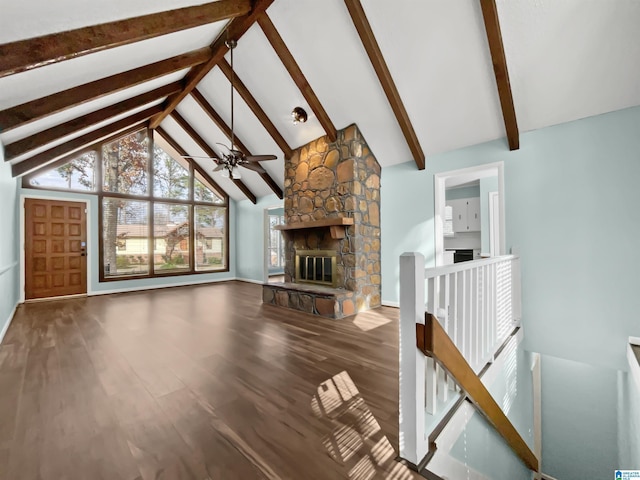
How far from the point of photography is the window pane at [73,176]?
5605mm

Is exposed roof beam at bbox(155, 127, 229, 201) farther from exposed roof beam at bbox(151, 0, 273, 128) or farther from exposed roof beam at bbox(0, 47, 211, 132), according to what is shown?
exposed roof beam at bbox(0, 47, 211, 132)

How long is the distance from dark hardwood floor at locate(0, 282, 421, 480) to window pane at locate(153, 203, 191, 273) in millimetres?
3380

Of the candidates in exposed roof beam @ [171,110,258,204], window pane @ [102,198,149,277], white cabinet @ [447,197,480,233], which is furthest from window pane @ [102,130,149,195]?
white cabinet @ [447,197,480,233]

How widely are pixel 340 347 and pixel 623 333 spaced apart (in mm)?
2984

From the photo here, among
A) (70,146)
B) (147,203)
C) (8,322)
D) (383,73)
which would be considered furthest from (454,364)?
(147,203)

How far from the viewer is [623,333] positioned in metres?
2.91

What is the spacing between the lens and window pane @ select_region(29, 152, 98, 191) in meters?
5.61

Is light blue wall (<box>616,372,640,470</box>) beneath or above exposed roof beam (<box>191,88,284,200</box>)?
beneath

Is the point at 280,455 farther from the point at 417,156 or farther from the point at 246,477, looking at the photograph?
the point at 417,156

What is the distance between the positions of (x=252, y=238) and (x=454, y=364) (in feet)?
22.9

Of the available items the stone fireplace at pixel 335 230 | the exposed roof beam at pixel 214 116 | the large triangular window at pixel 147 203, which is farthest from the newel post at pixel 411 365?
the large triangular window at pixel 147 203

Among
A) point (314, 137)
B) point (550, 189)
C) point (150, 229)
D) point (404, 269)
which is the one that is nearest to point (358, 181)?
point (314, 137)

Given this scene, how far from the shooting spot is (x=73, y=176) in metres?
5.92

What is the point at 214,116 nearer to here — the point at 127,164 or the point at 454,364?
the point at 127,164
